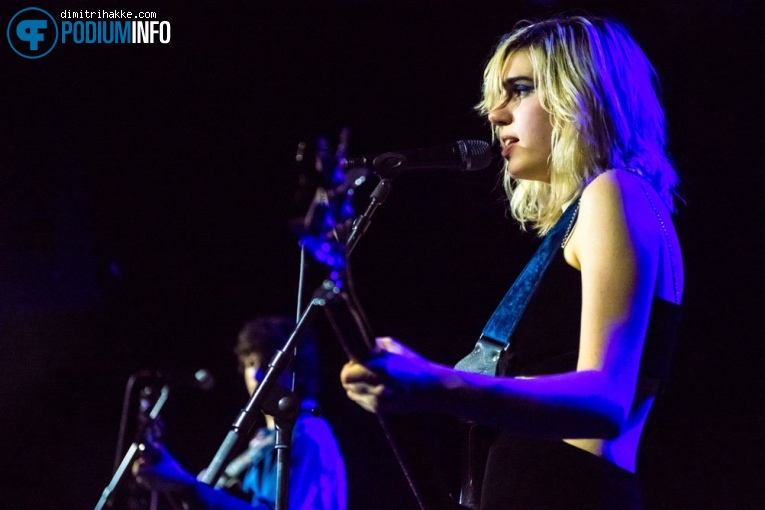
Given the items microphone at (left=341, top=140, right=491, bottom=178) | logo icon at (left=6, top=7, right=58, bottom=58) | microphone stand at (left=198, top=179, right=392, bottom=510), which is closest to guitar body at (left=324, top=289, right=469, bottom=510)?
microphone stand at (left=198, top=179, right=392, bottom=510)

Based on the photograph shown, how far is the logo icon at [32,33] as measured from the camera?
4.51m

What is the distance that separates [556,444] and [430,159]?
0.79 m

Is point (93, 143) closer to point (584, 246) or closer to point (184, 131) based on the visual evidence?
point (184, 131)

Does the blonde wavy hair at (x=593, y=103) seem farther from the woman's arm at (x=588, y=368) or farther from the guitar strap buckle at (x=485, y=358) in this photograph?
the guitar strap buckle at (x=485, y=358)

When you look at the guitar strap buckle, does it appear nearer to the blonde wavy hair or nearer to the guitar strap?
the guitar strap

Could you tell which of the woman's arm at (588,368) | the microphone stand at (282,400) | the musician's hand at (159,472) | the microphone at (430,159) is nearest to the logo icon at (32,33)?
the musician's hand at (159,472)

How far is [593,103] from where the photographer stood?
5.38 ft

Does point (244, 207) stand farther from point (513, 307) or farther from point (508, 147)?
point (513, 307)

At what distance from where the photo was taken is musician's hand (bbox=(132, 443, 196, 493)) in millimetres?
2473

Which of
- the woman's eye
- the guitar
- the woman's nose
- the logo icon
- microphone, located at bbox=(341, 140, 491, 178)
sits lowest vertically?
the guitar

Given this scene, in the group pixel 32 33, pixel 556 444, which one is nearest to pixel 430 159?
pixel 556 444

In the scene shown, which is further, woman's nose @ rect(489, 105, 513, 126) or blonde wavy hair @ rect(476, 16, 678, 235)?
woman's nose @ rect(489, 105, 513, 126)

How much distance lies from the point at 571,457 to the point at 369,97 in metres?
3.30

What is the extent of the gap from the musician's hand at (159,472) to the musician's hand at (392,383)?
1.56m
